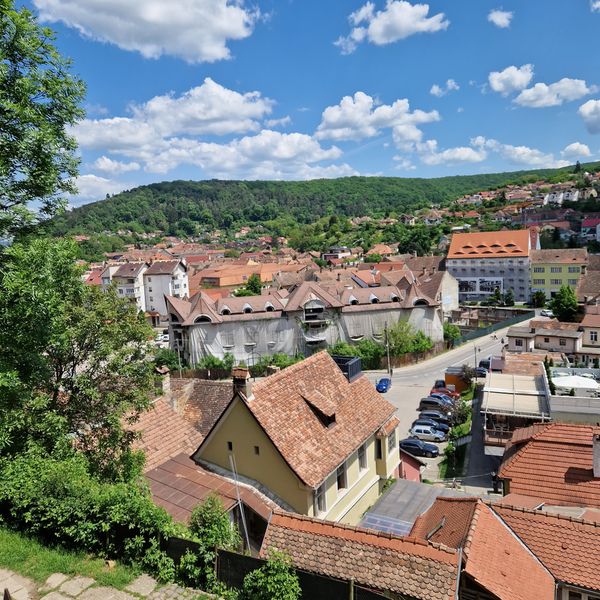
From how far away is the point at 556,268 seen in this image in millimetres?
82562

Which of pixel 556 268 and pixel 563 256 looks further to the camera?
pixel 556 268

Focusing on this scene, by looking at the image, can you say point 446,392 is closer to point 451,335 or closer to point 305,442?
point 451,335

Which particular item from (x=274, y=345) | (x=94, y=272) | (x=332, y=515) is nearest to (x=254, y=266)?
(x=94, y=272)

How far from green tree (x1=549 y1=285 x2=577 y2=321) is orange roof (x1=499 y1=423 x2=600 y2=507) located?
4732 centimetres

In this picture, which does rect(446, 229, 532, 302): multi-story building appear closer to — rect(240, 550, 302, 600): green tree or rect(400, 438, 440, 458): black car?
rect(400, 438, 440, 458): black car

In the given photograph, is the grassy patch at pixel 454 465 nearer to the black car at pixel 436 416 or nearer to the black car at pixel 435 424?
the black car at pixel 435 424

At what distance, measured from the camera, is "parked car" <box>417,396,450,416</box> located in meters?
36.6

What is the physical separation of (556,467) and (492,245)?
8212 cm

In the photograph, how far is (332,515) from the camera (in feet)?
50.2

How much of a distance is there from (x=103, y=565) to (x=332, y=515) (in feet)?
28.3

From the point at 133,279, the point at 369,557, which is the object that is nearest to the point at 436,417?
the point at 369,557

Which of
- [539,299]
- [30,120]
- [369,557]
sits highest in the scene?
[30,120]

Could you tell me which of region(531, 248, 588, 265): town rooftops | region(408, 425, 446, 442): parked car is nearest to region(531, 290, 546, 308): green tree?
region(531, 248, 588, 265): town rooftops

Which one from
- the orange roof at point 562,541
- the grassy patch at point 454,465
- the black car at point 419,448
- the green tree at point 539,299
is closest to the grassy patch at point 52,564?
the orange roof at point 562,541
